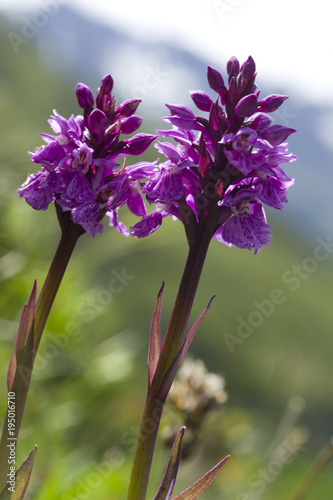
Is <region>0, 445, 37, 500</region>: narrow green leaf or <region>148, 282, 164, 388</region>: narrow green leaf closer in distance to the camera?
<region>0, 445, 37, 500</region>: narrow green leaf

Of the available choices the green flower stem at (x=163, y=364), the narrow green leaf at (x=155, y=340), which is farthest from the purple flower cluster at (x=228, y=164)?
the narrow green leaf at (x=155, y=340)

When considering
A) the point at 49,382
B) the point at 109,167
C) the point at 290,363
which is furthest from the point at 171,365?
the point at 49,382

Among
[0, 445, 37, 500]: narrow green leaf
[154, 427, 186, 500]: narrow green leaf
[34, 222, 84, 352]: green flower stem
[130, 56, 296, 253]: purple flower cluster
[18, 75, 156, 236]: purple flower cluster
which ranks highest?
[130, 56, 296, 253]: purple flower cluster

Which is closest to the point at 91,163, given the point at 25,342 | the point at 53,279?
the point at 53,279

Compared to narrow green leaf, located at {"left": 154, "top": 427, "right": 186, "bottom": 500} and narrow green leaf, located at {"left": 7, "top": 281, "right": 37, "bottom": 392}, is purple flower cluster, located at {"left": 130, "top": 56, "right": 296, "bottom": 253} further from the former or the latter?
narrow green leaf, located at {"left": 154, "top": 427, "right": 186, "bottom": 500}
